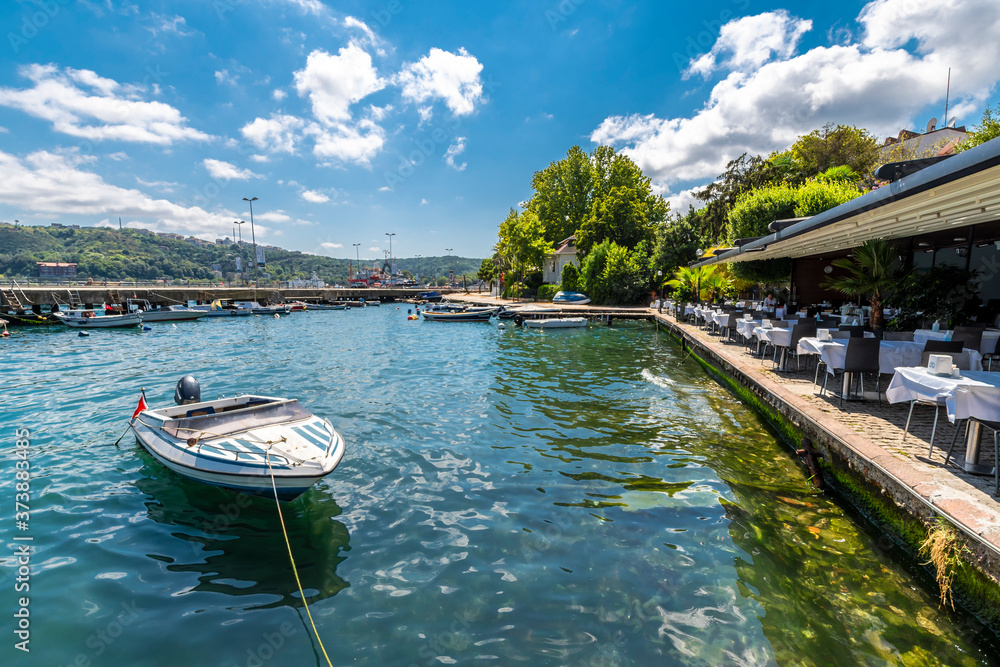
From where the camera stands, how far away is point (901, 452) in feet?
17.4

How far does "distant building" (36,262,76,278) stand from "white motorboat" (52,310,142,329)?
69.9m

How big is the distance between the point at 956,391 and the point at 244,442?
29.0 ft

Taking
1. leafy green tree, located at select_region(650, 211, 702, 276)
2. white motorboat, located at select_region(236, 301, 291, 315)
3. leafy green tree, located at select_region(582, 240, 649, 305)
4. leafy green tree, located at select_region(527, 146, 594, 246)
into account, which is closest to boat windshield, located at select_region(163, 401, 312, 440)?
leafy green tree, located at select_region(650, 211, 702, 276)

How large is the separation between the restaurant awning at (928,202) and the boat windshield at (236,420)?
940 cm

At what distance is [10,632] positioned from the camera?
4215 millimetres

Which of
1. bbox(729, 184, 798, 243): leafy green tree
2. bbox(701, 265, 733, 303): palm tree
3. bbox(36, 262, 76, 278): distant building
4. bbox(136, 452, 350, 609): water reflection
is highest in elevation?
bbox(36, 262, 76, 278): distant building

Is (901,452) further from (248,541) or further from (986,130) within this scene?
Result: (986,130)

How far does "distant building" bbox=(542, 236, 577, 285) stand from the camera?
53.4m

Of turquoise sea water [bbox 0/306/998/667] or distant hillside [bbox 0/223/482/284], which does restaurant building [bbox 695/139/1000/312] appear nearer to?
turquoise sea water [bbox 0/306/998/667]

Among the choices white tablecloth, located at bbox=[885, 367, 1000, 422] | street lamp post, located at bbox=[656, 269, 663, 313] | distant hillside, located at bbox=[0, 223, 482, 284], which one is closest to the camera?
white tablecloth, located at bbox=[885, 367, 1000, 422]

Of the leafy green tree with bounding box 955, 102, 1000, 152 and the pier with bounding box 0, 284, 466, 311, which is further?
the pier with bounding box 0, 284, 466, 311

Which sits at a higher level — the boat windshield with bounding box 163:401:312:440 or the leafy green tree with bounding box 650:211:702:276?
the leafy green tree with bounding box 650:211:702:276


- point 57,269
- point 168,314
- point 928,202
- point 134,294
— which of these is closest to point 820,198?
point 928,202

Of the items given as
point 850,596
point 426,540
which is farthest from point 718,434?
point 426,540
